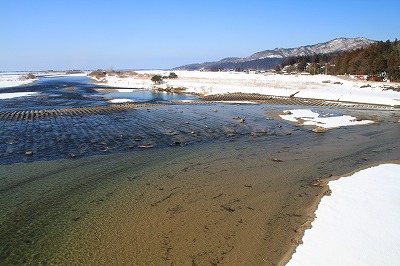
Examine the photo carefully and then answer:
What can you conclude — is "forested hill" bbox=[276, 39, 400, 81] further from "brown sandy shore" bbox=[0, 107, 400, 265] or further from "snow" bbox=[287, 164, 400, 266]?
"snow" bbox=[287, 164, 400, 266]

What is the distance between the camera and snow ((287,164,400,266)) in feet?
20.1

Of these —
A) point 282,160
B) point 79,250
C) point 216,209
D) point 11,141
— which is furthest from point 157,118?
point 79,250

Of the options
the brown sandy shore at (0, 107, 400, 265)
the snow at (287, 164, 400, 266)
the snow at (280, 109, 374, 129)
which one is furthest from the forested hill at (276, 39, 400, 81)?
the snow at (287, 164, 400, 266)

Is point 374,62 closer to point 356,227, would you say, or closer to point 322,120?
point 322,120

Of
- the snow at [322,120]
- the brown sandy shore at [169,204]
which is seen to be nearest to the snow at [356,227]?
the brown sandy shore at [169,204]

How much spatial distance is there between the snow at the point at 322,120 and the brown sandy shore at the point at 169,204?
22.5 feet

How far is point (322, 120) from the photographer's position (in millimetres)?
23141

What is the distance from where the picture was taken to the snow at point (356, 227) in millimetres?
6125

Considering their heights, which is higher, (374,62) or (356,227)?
(374,62)

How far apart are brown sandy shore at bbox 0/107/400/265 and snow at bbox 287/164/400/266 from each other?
0.42 metres

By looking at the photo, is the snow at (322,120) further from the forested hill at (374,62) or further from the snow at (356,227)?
the forested hill at (374,62)

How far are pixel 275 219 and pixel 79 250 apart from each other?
501 cm

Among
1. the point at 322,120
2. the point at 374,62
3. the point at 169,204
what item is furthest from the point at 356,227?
the point at 374,62

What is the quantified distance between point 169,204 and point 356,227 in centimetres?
508
